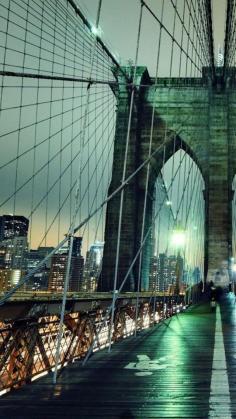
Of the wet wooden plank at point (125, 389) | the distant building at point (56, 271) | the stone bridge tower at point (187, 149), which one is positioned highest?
the stone bridge tower at point (187, 149)

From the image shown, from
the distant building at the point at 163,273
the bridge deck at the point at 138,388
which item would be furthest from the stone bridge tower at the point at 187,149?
the bridge deck at the point at 138,388

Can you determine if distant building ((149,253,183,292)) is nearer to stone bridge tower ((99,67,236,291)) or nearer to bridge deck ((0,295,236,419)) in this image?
stone bridge tower ((99,67,236,291))

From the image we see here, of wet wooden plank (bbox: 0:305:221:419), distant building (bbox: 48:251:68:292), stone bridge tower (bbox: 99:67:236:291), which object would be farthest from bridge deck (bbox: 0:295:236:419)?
stone bridge tower (bbox: 99:67:236:291)

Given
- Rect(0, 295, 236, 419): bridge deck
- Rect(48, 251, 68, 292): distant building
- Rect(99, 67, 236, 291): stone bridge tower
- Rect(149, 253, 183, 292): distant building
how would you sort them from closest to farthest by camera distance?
1. Rect(0, 295, 236, 419): bridge deck
2. Rect(48, 251, 68, 292): distant building
3. Rect(149, 253, 183, 292): distant building
4. Rect(99, 67, 236, 291): stone bridge tower

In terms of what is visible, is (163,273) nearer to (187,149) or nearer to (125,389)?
(187,149)

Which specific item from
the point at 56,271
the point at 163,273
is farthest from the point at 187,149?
the point at 56,271

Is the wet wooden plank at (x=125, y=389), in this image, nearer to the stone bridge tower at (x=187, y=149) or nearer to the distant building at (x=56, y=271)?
the distant building at (x=56, y=271)

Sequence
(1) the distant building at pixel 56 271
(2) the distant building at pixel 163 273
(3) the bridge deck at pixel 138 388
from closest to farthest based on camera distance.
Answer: (3) the bridge deck at pixel 138 388
(1) the distant building at pixel 56 271
(2) the distant building at pixel 163 273
